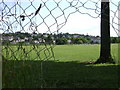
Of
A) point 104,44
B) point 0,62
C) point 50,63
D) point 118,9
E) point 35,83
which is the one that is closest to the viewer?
point 118,9

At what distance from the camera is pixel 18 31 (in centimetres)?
169

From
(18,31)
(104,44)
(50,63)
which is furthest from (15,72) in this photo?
(104,44)

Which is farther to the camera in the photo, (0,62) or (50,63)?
(50,63)

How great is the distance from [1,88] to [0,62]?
0.59 ft

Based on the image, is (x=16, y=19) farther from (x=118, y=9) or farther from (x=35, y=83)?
(x=118, y=9)

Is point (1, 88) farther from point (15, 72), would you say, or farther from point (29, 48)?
point (29, 48)

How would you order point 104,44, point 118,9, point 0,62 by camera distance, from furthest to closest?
point 104,44
point 0,62
point 118,9

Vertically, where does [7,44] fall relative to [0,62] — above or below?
above

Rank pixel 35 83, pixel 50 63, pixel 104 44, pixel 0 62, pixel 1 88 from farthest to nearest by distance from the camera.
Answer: pixel 104 44 → pixel 50 63 → pixel 35 83 → pixel 0 62 → pixel 1 88

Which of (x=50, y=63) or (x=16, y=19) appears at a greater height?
(x=16, y=19)

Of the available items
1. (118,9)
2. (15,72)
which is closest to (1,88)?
(15,72)

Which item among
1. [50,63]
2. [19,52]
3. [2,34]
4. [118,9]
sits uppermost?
[118,9]

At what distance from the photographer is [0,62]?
1.68 meters

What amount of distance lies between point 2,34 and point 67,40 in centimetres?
41
